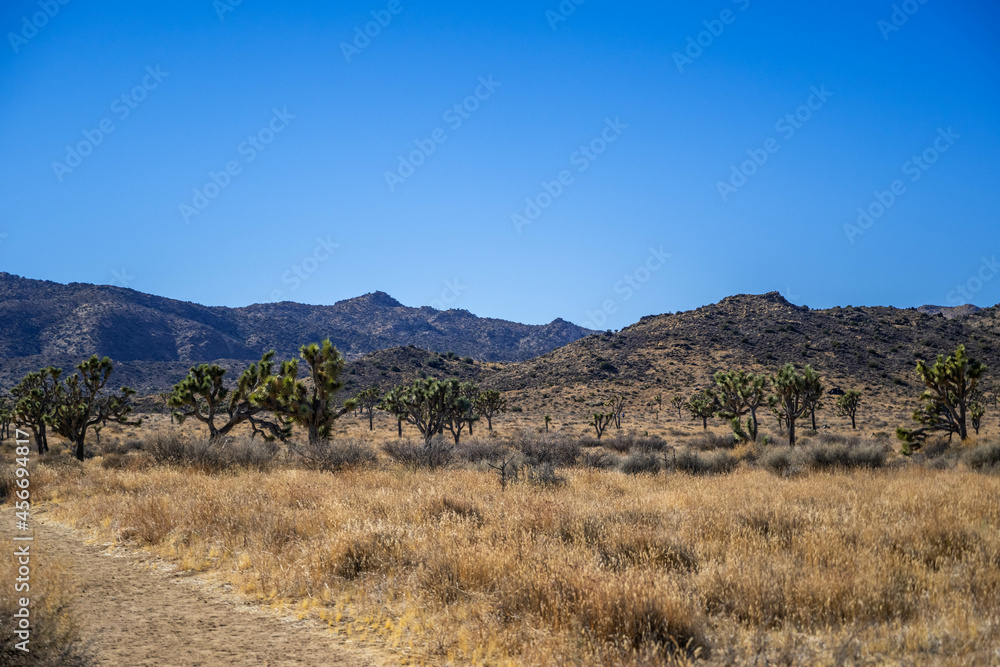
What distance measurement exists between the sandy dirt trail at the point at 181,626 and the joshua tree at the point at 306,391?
1359 cm

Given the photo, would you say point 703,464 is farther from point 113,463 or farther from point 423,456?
point 113,463

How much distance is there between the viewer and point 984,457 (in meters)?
16.7

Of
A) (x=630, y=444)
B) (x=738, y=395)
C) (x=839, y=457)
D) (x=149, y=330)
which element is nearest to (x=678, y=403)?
(x=738, y=395)

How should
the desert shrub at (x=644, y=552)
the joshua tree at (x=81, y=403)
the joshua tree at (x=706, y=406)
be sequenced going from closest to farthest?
the desert shrub at (x=644, y=552) < the joshua tree at (x=81, y=403) < the joshua tree at (x=706, y=406)

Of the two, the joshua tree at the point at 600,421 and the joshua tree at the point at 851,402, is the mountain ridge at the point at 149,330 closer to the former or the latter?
→ the joshua tree at the point at 600,421

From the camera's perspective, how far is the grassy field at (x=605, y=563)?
4.78 metres

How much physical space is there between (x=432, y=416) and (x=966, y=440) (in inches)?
958

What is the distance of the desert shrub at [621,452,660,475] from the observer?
18812mm

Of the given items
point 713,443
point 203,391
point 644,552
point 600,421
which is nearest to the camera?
point 644,552

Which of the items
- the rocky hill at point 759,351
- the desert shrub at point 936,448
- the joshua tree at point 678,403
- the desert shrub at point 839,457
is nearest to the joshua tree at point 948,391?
the desert shrub at point 936,448

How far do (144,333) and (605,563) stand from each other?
161537 mm

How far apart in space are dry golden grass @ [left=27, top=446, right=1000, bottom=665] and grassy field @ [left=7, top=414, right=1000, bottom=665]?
26mm

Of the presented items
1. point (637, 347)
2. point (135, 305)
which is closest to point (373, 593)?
point (637, 347)

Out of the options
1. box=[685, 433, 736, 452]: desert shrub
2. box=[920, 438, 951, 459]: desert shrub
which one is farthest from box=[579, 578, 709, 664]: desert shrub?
box=[685, 433, 736, 452]: desert shrub
